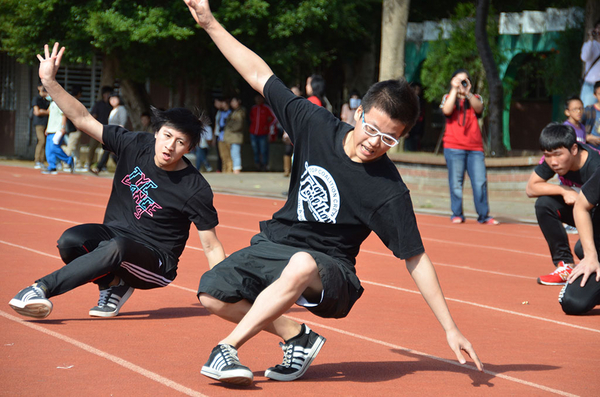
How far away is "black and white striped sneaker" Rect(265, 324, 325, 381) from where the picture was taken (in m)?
3.89

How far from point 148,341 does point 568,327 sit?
273 centimetres

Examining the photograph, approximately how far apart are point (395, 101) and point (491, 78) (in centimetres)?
1264

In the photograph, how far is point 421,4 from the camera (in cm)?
2328

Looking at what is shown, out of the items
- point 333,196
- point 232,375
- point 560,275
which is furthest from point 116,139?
point 560,275

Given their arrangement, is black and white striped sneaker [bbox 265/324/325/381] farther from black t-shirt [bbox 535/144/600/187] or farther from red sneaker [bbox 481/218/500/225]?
red sneaker [bbox 481/218/500/225]

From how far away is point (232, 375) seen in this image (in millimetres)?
3516

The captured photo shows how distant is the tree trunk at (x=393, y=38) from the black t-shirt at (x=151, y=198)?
1164cm

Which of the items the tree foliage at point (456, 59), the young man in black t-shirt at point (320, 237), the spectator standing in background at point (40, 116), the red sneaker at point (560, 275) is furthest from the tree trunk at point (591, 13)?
the young man in black t-shirt at point (320, 237)

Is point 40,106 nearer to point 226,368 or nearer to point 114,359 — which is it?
point 114,359

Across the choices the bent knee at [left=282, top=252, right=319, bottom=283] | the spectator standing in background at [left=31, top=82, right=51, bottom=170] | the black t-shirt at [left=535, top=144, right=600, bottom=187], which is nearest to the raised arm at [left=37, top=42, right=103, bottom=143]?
the bent knee at [left=282, top=252, right=319, bottom=283]

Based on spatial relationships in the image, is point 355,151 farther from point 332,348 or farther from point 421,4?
point 421,4

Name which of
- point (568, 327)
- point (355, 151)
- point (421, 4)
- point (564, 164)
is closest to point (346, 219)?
point (355, 151)

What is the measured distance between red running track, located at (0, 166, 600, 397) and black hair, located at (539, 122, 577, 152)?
46.5 inches

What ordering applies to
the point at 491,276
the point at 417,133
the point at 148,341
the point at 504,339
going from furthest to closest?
the point at 417,133, the point at 491,276, the point at 504,339, the point at 148,341
